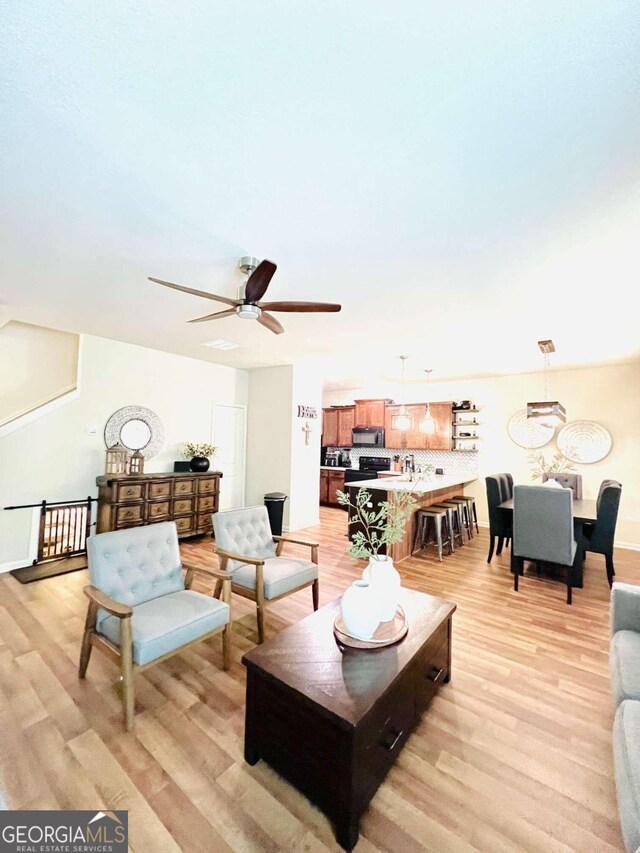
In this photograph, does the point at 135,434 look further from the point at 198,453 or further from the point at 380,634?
the point at 380,634

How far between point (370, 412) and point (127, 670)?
6684 millimetres

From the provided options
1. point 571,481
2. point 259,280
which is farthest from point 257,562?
point 571,481

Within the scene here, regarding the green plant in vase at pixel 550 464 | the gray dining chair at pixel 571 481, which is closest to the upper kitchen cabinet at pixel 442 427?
the green plant in vase at pixel 550 464

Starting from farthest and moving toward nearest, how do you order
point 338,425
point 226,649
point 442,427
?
point 338,425
point 442,427
point 226,649

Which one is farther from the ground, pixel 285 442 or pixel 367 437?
pixel 367 437

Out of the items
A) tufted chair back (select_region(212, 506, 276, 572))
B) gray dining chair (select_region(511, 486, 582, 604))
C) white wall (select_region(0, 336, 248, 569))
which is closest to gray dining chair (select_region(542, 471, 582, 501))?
gray dining chair (select_region(511, 486, 582, 604))

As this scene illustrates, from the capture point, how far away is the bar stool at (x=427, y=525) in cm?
454

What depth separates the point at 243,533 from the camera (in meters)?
3.05

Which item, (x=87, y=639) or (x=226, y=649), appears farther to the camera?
(x=226, y=649)

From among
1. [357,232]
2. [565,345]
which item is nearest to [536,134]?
[357,232]

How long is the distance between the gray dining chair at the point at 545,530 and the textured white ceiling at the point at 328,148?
1.84m

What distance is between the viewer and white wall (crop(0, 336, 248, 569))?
13.1 feet

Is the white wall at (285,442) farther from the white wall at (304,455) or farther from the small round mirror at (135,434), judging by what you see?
the small round mirror at (135,434)

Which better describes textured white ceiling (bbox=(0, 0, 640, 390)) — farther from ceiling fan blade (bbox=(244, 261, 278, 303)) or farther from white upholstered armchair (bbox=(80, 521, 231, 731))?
white upholstered armchair (bbox=(80, 521, 231, 731))
